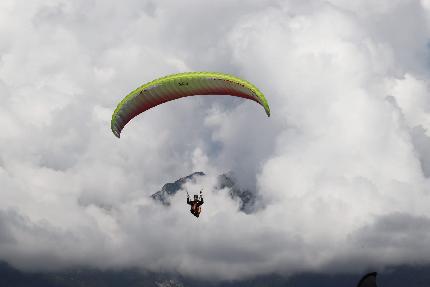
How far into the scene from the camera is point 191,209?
55.6 m

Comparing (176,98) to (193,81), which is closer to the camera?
(193,81)

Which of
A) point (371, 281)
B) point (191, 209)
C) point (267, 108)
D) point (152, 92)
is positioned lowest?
point (371, 281)

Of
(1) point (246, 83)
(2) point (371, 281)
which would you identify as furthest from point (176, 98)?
(2) point (371, 281)

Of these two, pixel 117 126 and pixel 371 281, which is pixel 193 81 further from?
pixel 371 281

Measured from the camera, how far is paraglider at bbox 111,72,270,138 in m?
49.7

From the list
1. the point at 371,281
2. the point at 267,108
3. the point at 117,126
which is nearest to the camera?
the point at 371,281

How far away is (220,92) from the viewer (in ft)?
180

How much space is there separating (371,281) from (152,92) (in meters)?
39.7

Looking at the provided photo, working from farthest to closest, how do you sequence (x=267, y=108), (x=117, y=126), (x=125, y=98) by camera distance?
(x=117, y=126) → (x=125, y=98) → (x=267, y=108)

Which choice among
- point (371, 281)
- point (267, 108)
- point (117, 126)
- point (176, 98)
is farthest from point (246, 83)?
point (371, 281)

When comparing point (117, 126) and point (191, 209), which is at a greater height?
point (117, 126)

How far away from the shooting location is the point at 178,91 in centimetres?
5303

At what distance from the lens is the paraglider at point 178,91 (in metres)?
49.7

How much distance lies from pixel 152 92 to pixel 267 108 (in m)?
10.5
